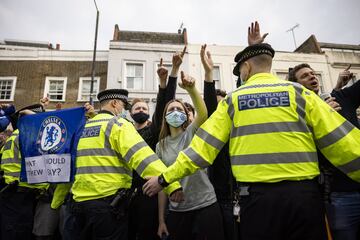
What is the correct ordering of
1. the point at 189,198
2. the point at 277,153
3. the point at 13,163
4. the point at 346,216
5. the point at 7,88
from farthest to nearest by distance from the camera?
the point at 7,88
the point at 13,163
the point at 189,198
the point at 346,216
the point at 277,153

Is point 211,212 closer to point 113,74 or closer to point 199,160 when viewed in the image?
point 199,160

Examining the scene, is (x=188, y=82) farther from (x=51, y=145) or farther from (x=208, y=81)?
(x=51, y=145)

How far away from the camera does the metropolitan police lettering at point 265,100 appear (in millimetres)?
1867

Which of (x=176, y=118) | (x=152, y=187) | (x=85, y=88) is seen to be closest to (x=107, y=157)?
(x=152, y=187)

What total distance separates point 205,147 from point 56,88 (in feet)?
54.7

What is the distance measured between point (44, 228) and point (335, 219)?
378cm

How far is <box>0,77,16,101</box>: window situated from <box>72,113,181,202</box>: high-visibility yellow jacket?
16.4 metres

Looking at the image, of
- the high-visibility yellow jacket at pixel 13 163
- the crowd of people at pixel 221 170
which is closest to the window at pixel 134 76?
the high-visibility yellow jacket at pixel 13 163

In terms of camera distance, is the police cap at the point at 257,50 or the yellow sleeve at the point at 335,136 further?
the police cap at the point at 257,50

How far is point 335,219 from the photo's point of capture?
235 centimetres

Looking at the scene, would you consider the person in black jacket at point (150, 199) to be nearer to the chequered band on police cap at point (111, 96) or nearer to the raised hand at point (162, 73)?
the raised hand at point (162, 73)

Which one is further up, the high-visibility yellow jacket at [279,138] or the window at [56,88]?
the window at [56,88]

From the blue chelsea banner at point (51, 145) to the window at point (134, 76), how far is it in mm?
11973

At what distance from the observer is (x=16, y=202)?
343 centimetres
